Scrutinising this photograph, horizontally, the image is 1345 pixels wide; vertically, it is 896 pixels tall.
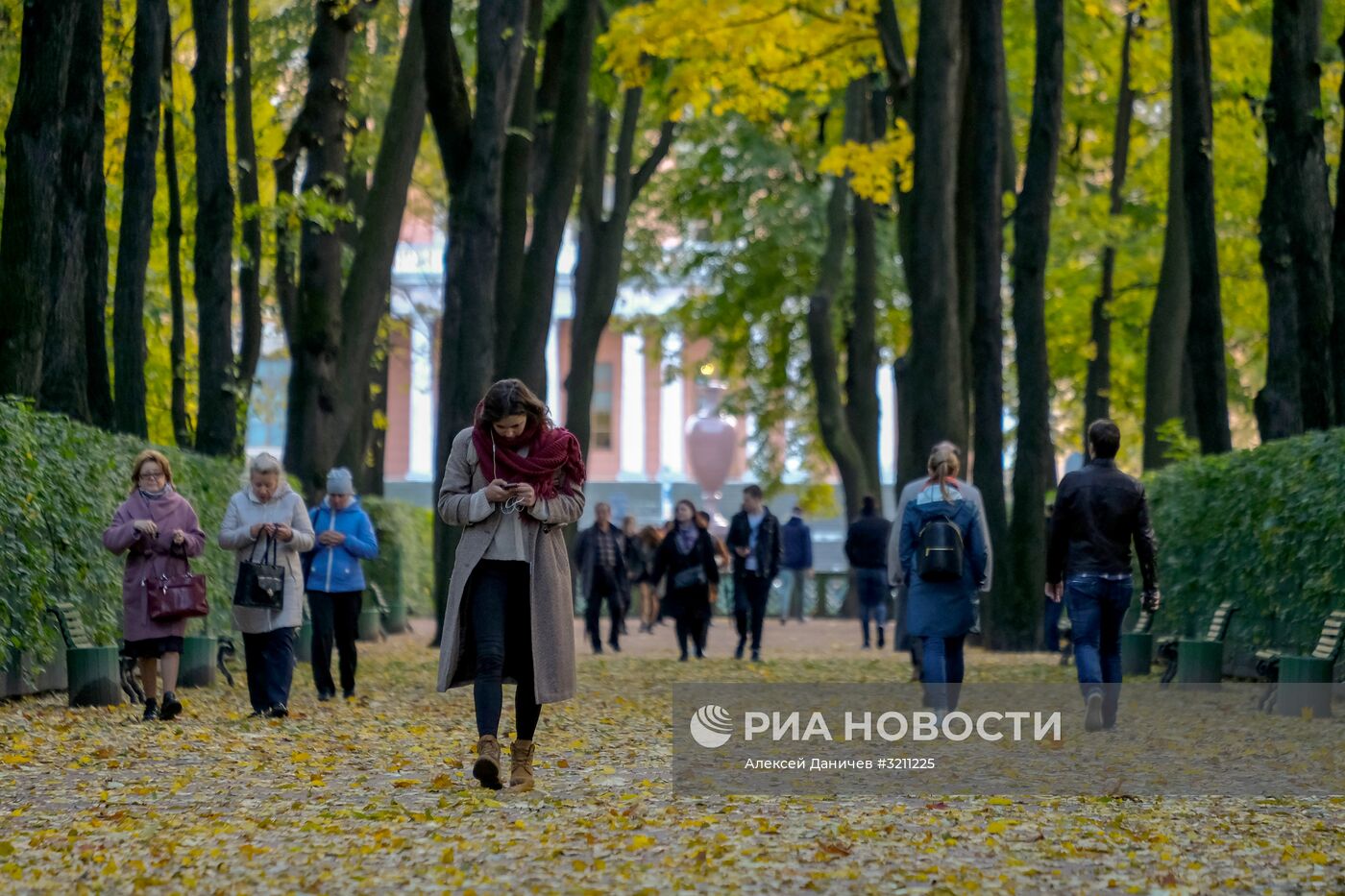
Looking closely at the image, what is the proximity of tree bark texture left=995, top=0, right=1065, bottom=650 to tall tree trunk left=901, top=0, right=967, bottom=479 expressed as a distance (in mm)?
712

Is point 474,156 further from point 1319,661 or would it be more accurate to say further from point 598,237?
point 598,237

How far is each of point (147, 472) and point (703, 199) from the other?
2540cm

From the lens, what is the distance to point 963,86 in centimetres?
2470

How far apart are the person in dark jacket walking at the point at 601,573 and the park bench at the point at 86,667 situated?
34.2ft

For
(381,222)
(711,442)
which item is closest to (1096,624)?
(381,222)

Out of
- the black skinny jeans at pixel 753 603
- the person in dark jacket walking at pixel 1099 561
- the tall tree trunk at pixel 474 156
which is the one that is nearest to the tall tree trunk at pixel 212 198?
the tall tree trunk at pixel 474 156

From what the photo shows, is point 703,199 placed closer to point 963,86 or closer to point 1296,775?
point 963,86

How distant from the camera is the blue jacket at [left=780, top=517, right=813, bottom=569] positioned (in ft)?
119

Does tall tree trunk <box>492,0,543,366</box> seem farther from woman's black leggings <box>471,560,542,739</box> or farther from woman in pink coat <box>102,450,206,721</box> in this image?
woman's black leggings <box>471,560,542,739</box>

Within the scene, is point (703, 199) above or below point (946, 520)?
above

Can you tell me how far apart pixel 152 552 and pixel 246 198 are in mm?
11369

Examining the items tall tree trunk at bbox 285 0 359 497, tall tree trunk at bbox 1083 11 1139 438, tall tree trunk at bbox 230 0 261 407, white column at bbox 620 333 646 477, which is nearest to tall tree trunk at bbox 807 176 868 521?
tall tree trunk at bbox 1083 11 1139 438

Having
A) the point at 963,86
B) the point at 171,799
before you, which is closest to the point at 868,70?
Answer: the point at 963,86

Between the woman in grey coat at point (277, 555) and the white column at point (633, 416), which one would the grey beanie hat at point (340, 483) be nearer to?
the woman in grey coat at point (277, 555)
